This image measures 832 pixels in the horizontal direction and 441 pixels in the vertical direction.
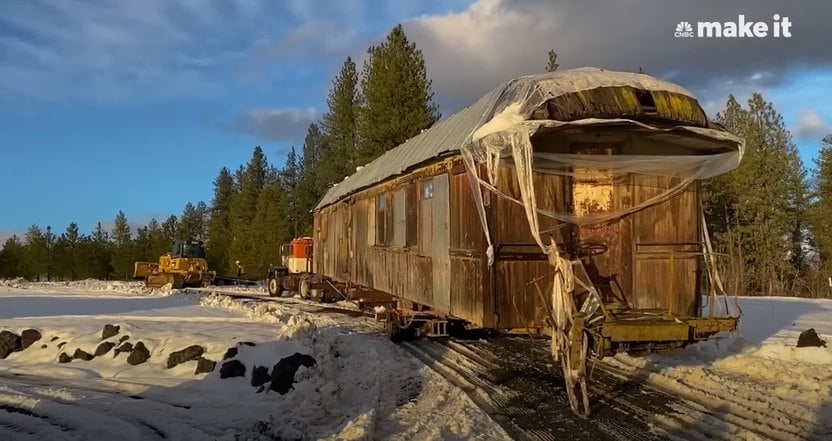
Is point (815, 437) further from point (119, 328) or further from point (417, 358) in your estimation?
point (119, 328)

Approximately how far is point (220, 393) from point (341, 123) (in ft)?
132

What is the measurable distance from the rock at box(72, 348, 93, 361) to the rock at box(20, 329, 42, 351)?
4.77 feet

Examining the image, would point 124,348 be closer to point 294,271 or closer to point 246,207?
point 294,271

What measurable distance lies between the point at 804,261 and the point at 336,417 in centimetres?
3876

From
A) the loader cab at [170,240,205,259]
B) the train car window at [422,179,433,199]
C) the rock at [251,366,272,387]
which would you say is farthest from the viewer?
the loader cab at [170,240,205,259]

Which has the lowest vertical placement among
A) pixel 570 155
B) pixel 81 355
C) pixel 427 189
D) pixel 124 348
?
pixel 81 355

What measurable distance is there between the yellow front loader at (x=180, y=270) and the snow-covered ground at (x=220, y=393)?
21468 millimetres

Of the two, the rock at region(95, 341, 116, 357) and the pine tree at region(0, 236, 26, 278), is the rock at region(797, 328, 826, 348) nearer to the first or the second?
the rock at region(95, 341, 116, 357)

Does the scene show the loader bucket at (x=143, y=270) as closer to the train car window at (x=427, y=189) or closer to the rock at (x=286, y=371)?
the train car window at (x=427, y=189)

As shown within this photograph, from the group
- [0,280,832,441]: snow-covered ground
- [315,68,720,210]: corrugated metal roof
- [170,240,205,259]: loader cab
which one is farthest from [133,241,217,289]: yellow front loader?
[315,68,720,210]: corrugated metal roof

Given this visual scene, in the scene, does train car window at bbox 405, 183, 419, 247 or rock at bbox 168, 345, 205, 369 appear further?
train car window at bbox 405, 183, 419, 247

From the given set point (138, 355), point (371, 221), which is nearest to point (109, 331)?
point (138, 355)

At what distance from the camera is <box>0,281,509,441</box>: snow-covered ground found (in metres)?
6.75

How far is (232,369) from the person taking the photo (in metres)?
8.98
